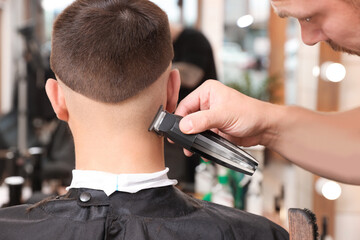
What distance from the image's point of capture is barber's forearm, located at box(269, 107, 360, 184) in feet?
4.67

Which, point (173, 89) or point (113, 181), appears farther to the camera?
point (173, 89)

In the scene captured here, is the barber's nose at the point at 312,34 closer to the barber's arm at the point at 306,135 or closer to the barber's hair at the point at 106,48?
the barber's arm at the point at 306,135

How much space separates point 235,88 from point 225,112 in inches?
74.3

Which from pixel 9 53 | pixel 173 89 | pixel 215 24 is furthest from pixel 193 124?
pixel 9 53

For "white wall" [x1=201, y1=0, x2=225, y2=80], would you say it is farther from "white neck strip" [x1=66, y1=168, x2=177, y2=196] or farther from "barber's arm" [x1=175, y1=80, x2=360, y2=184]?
"white neck strip" [x1=66, y1=168, x2=177, y2=196]

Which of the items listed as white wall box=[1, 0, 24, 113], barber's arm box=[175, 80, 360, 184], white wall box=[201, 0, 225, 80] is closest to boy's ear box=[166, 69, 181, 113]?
barber's arm box=[175, 80, 360, 184]

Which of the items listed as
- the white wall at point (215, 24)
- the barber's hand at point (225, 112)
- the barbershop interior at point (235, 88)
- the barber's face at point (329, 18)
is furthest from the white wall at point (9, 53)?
the barber's face at point (329, 18)

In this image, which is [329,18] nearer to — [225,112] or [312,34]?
[312,34]

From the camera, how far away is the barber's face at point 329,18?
4.01 ft

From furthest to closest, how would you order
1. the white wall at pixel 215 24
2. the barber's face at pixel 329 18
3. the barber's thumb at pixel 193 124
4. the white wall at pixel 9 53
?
the white wall at pixel 9 53, the white wall at pixel 215 24, the barber's face at pixel 329 18, the barber's thumb at pixel 193 124

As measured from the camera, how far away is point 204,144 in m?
1.14

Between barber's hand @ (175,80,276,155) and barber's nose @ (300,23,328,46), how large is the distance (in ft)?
0.73

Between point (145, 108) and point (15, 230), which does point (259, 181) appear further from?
point (15, 230)

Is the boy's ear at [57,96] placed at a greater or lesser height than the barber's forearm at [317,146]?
greater
